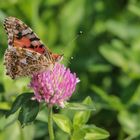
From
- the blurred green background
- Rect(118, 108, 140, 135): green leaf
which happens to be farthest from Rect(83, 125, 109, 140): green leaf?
Rect(118, 108, 140, 135): green leaf

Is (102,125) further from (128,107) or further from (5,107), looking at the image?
(5,107)

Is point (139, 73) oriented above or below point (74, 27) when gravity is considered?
below

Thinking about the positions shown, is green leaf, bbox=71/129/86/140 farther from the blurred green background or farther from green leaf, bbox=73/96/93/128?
the blurred green background

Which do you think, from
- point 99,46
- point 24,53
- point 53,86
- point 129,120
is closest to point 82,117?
point 53,86

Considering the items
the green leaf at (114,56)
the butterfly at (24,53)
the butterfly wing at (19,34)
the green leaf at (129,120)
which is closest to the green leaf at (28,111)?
the butterfly at (24,53)

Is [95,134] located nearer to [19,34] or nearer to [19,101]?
[19,101]

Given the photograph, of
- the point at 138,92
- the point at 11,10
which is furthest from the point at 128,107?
the point at 11,10
